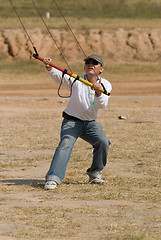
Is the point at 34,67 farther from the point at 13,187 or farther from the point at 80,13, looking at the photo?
the point at 13,187

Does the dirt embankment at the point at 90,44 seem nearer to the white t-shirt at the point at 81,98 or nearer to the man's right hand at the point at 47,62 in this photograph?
the white t-shirt at the point at 81,98

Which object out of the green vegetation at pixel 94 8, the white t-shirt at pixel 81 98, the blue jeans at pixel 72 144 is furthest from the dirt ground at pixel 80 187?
the green vegetation at pixel 94 8

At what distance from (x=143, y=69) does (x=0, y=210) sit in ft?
96.3

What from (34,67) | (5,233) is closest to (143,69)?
(34,67)

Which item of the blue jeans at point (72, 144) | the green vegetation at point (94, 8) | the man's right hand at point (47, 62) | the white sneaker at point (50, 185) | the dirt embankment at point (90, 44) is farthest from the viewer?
the green vegetation at point (94, 8)

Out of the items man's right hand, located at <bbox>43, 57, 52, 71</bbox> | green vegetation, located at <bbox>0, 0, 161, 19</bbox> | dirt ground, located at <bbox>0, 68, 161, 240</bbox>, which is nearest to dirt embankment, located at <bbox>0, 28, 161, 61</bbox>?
green vegetation, located at <bbox>0, 0, 161, 19</bbox>

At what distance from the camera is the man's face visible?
789 cm

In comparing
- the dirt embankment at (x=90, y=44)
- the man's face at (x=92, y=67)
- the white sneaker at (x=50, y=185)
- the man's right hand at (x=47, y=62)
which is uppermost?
the dirt embankment at (x=90, y=44)

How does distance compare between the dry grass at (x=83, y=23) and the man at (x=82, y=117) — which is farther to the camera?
the dry grass at (x=83, y=23)

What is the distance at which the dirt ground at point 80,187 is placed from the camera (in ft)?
20.1

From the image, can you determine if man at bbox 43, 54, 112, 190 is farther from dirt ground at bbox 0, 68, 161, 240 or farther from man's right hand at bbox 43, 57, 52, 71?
dirt ground at bbox 0, 68, 161, 240

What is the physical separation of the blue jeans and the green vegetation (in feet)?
131

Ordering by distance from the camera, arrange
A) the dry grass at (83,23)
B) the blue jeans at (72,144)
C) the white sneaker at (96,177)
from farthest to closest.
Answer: the dry grass at (83,23) → the white sneaker at (96,177) → the blue jeans at (72,144)

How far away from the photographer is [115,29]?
4250 cm
